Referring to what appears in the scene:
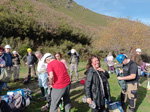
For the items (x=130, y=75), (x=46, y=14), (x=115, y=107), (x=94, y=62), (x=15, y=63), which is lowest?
(x=115, y=107)

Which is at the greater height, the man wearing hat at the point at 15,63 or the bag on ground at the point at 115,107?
the man wearing hat at the point at 15,63

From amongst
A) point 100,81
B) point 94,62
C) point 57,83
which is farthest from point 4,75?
point 100,81

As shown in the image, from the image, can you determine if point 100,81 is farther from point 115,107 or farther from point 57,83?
point 115,107

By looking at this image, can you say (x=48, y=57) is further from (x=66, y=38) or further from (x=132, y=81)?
(x=66, y=38)

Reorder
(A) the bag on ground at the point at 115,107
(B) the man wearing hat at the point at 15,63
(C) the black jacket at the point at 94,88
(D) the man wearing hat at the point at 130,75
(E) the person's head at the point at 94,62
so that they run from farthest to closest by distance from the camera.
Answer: (B) the man wearing hat at the point at 15,63
(A) the bag on ground at the point at 115,107
(D) the man wearing hat at the point at 130,75
(E) the person's head at the point at 94,62
(C) the black jacket at the point at 94,88

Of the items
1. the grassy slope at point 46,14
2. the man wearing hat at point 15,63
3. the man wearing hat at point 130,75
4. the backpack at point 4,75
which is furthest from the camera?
the grassy slope at point 46,14

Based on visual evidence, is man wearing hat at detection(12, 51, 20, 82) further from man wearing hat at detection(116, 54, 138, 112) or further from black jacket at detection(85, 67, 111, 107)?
man wearing hat at detection(116, 54, 138, 112)

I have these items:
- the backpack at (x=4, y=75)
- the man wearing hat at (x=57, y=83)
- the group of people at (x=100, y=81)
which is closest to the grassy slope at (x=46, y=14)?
the backpack at (x=4, y=75)

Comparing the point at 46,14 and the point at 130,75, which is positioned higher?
the point at 46,14

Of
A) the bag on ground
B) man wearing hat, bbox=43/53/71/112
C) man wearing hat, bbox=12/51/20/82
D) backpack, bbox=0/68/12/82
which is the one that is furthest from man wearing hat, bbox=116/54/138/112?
man wearing hat, bbox=12/51/20/82

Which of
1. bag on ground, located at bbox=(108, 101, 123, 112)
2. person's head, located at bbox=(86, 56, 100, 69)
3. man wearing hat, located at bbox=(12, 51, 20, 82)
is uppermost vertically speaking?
person's head, located at bbox=(86, 56, 100, 69)

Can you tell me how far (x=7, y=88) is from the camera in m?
5.53

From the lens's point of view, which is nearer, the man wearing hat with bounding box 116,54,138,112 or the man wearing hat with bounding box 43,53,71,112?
the man wearing hat with bounding box 43,53,71,112

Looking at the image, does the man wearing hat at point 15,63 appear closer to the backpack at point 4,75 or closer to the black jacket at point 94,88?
the backpack at point 4,75
